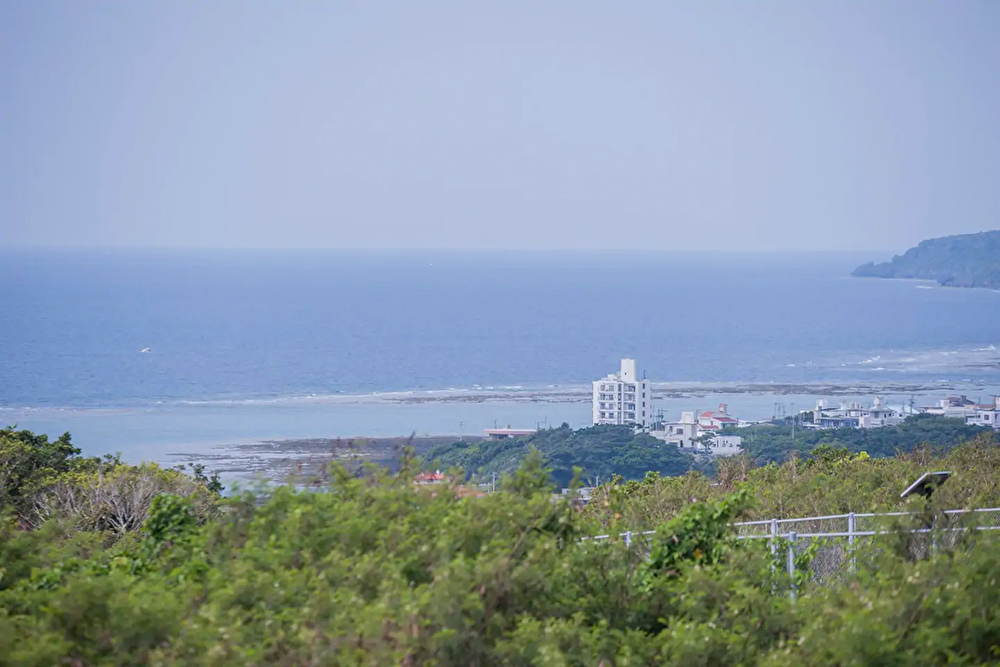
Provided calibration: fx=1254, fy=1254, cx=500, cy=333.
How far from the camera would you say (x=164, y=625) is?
624 cm

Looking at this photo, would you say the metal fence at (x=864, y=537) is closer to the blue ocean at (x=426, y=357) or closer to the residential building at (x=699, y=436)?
the residential building at (x=699, y=436)

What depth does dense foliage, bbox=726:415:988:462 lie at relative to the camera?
193 ft

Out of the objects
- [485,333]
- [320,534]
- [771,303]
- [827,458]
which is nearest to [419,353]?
[485,333]

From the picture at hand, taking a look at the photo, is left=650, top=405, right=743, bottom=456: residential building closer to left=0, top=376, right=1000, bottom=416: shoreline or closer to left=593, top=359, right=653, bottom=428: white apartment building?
left=593, top=359, right=653, bottom=428: white apartment building

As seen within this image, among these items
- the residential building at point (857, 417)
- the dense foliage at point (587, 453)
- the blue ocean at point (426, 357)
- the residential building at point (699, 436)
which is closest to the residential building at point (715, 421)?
the residential building at point (699, 436)

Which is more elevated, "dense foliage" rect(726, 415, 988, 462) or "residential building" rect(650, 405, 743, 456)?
"dense foliage" rect(726, 415, 988, 462)

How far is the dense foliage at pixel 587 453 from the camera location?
2223 inches

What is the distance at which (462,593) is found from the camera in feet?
21.0

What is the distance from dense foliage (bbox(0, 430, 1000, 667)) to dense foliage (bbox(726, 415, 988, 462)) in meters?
50.1

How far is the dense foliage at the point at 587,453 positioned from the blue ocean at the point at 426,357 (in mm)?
14230

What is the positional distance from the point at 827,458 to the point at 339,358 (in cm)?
9791

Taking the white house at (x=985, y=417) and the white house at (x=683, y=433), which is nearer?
the white house at (x=683, y=433)

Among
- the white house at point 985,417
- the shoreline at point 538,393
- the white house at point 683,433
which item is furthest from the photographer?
the shoreline at point 538,393

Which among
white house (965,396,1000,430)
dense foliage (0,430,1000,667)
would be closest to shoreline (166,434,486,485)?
white house (965,396,1000,430)
